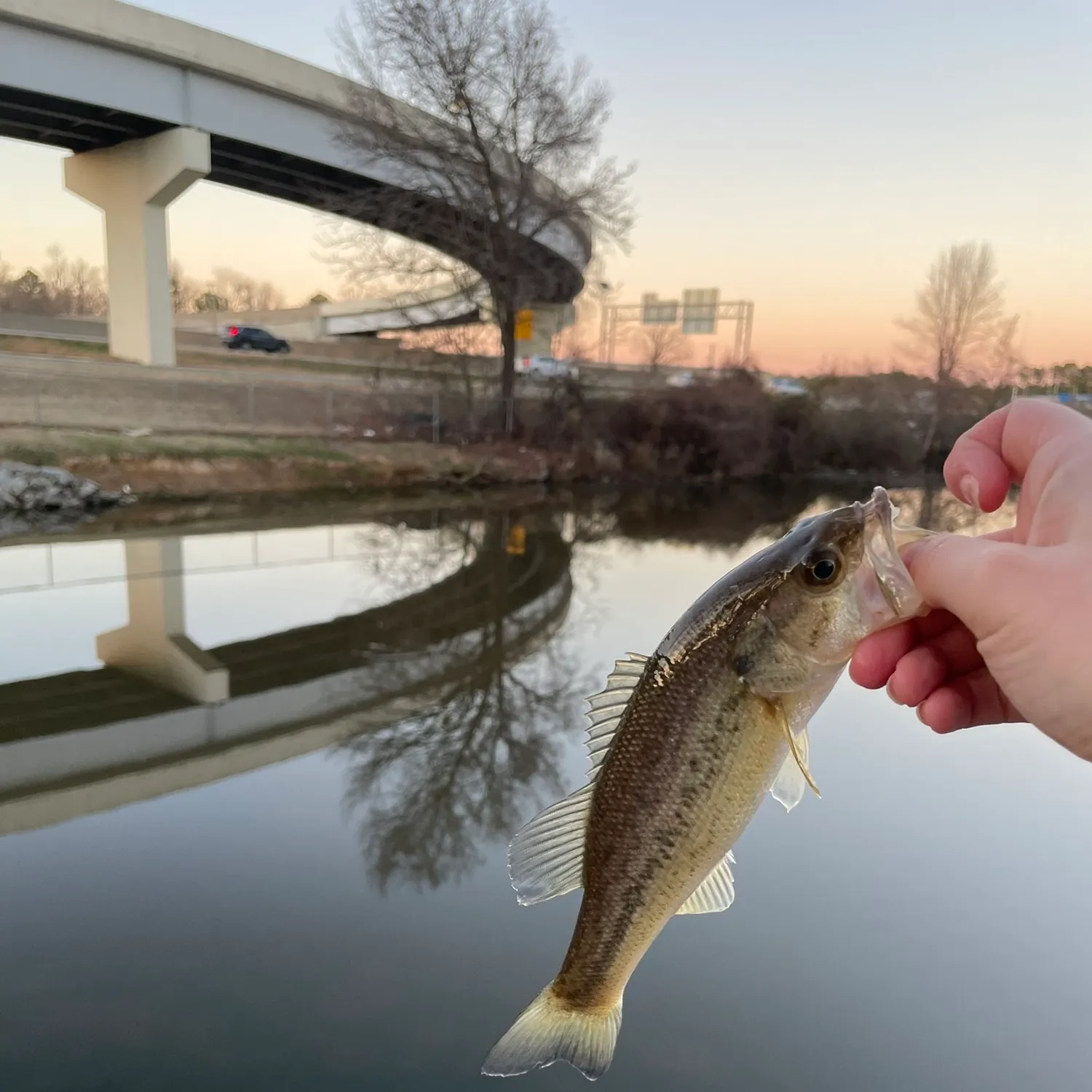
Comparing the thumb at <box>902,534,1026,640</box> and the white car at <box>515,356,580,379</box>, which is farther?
the white car at <box>515,356,580,379</box>

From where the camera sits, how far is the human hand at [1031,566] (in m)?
1.57

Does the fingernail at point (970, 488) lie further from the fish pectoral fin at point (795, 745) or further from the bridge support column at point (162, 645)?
the bridge support column at point (162, 645)

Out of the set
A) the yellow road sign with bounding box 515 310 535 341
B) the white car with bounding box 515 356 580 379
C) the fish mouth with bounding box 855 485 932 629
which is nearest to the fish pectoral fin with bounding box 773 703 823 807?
the fish mouth with bounding box 855 485 932 629

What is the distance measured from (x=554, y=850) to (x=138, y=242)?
28549 millimetres

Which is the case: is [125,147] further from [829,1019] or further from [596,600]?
[829,1019]

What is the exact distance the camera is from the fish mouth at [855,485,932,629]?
5.44 feet

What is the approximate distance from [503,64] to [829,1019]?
24.0 m

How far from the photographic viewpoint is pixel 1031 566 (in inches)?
62.0

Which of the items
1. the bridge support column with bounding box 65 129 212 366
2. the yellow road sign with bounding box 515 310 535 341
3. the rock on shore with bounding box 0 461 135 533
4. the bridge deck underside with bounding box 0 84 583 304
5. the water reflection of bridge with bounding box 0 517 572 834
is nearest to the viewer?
the water reflection of bridge with bounding box 0 517 572 834

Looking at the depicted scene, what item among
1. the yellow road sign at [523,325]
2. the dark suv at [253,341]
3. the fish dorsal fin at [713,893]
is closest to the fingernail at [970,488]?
the fish dorsal fin at [713,893]

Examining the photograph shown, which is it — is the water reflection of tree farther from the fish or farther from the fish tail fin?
the fish

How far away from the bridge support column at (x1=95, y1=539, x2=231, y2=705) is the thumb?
20.2 ft

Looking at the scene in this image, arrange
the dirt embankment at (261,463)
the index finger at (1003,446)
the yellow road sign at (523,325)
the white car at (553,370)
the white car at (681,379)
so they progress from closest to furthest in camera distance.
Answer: the index finger at (1003,446) → the dirt embankment at (261,463) → the yellow road sign at (523,325) → the white car at (553,370) → the white car at (681,379)

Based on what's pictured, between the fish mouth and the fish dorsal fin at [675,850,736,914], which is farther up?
the fish mouth
